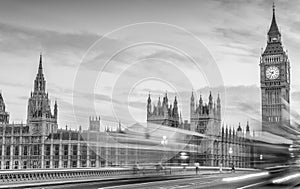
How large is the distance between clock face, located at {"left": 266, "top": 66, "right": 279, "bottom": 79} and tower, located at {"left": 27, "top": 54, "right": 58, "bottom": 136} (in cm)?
5303

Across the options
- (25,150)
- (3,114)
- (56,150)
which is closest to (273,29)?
(56,150)

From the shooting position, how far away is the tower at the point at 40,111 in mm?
95062

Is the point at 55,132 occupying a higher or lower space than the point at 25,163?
higher

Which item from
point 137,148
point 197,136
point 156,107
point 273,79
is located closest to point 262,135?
point 137,148

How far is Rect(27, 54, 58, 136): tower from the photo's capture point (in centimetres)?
9506

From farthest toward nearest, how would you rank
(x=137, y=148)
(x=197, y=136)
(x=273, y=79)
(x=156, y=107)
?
(x=273, y=79) → (x=156, y=107) → (x=197, y=136) → (x=137, y=148)

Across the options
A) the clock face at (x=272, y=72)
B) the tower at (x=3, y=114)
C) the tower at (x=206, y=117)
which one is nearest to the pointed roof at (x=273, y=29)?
the clock face at (x=272, y=72)

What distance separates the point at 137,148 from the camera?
46.3 m

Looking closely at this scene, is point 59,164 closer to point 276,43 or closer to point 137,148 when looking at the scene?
point 137,148

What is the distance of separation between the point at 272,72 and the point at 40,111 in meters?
57.4

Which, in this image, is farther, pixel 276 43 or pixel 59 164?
pixel 276 43

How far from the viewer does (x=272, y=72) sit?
11644 centimetres

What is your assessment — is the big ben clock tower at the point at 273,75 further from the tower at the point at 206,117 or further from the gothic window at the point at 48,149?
the gothic window at the point at 48,149

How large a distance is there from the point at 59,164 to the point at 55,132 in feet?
29.6
